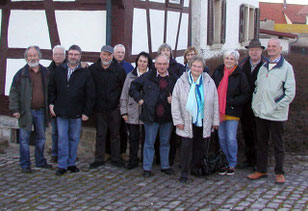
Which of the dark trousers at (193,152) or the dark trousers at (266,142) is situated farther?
the dark trousers at (193,152)

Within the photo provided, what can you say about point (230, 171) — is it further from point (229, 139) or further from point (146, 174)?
point (146, 174)

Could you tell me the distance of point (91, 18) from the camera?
733 cm

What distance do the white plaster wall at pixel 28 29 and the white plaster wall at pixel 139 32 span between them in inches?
54.5

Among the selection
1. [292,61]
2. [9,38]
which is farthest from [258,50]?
[292,61]

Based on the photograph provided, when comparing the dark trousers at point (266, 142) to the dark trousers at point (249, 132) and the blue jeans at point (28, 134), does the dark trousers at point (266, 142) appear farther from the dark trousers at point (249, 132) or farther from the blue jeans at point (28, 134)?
the blue jeans at point (28, 134)

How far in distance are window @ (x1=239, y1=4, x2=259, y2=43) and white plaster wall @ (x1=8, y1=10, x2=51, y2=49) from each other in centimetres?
1113

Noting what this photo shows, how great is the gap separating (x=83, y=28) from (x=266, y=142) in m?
3.29

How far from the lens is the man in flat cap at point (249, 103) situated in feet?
20.2

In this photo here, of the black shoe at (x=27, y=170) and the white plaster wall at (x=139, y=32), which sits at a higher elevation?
the white plaster wall at (x=139, y=32)

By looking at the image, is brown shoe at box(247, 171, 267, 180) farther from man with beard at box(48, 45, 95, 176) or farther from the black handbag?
man with beard at box(48, 45, 95, 176)

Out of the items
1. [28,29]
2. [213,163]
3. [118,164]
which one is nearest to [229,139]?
[213,163]

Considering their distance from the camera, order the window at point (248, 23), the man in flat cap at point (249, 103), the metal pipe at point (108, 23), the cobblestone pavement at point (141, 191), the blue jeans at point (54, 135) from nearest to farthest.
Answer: the cobblestone pavement at point (141, 191)
the man in flat cap at point (249, 103)
the blue jeans at point (54, 135)
the metal pipe at point (108, 23)
the window at point (248, 23)

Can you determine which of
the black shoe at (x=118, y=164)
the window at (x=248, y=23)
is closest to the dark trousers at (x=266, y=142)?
the black shoe at (x=118, y=164)

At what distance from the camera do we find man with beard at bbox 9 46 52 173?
245 inches
